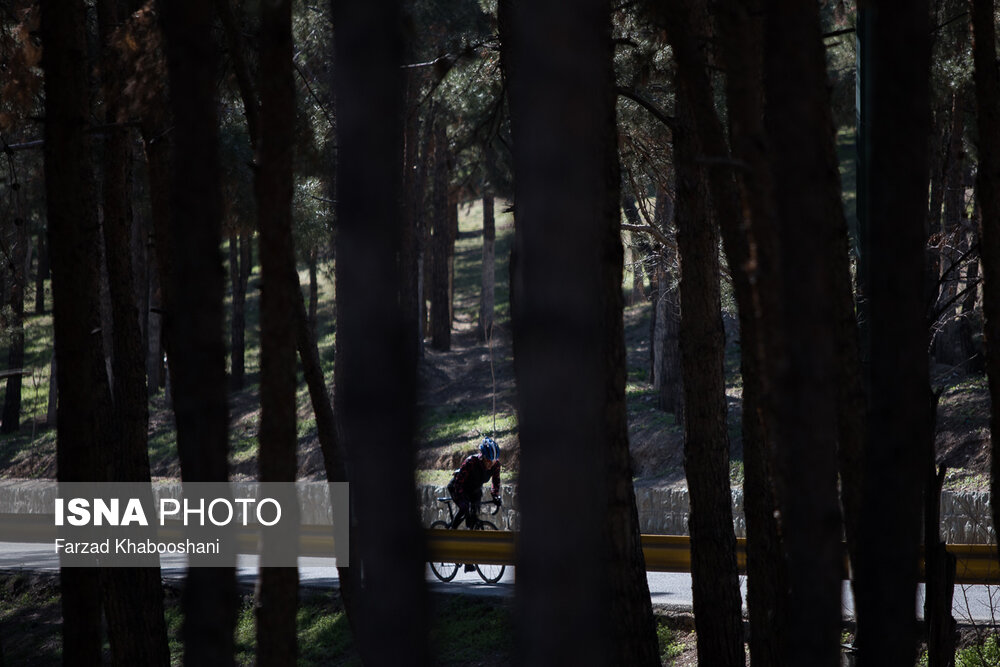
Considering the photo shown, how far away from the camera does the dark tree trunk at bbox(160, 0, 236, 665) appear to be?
14.5 feet

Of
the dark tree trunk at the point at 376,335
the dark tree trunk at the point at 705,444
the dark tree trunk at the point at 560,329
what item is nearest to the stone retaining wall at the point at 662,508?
the dark tree trunk at the point at 705,444

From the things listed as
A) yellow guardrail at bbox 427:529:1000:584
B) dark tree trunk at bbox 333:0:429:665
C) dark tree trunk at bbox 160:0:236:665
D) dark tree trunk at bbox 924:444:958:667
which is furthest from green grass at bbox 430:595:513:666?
dark tree trunk at bbox 333:0:429:665

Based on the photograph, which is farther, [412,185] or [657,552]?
[412,185]

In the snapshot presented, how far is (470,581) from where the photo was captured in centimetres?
1323

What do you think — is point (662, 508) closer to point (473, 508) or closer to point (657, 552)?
point (473, 508)

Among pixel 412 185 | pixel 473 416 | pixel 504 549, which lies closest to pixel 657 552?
pixel 504 549

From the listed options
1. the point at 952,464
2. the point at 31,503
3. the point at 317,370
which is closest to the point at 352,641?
the point at 317,370

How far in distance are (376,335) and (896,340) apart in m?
1.88

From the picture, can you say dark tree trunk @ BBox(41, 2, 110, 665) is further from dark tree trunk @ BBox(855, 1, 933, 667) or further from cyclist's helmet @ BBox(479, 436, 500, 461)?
cyclist's helmet @ BBox(479, 436, 500, 461)

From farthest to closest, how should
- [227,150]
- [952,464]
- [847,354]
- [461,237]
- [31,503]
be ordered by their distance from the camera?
[461,237], [31,503], [952,464], [227,150], [847,354]

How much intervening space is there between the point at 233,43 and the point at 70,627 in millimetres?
4309

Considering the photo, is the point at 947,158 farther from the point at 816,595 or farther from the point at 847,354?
the point at 816,595

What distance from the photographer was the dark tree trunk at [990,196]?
6109 millimetres

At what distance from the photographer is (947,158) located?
1844cm
